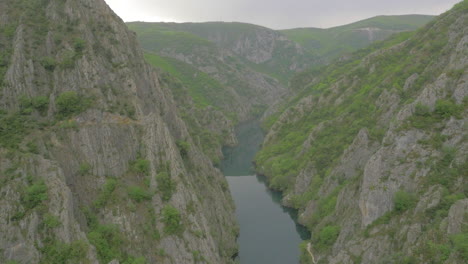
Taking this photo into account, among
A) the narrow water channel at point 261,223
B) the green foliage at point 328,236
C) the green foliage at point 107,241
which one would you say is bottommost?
the narrow water channel at point 261,223

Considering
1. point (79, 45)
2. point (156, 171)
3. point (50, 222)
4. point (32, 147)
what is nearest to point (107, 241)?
point (50, 222)

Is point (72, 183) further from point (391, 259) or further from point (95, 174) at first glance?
point (391, 259)

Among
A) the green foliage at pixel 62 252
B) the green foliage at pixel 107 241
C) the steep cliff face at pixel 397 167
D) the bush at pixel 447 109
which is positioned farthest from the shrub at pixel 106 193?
the bush at pixel 447 109

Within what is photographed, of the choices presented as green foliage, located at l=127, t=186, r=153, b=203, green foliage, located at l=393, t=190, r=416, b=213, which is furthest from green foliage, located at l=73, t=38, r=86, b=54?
green foliage, located at l=393, t=190, r=416, b=213

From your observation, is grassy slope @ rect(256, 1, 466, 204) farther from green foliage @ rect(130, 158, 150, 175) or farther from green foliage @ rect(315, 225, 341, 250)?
green foliage @ rect(130, 158, 150, 175)

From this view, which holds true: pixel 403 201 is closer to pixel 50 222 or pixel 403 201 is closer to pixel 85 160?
pixel 50 222

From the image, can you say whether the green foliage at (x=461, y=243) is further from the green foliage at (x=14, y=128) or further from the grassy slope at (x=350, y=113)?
the green foliage at (x=14, y=128)
